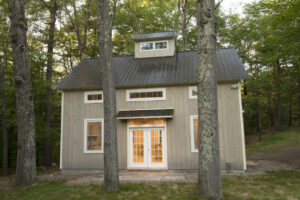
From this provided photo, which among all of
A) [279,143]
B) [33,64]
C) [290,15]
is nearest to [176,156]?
[290,15]

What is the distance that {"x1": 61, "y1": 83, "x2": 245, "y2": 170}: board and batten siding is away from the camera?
952 cm

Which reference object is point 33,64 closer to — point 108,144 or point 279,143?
point 108,144

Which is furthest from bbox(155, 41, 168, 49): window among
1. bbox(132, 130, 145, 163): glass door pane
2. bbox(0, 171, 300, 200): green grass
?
bbox(0, 171, 300, 200): green grass

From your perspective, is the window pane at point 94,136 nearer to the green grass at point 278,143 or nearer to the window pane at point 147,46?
the window pane at point 147,46

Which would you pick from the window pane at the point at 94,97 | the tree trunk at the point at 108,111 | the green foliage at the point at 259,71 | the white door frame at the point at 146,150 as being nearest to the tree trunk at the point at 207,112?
the tree trunk at the point at 108,111

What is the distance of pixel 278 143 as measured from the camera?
17.5 m

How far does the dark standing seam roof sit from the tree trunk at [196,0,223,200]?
4053 millimetres

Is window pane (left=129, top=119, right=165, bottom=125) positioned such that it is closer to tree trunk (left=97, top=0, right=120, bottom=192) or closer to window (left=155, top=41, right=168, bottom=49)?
tree trunk (left=97, top=0, right=120, bottom=192)

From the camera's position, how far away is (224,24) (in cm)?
2141

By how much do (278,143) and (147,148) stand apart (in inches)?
499

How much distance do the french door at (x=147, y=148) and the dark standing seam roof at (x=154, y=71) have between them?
2.21m

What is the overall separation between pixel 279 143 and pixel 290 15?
39.6ft

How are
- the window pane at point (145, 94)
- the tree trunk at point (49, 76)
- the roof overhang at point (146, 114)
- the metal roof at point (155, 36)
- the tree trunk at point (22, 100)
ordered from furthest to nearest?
the tree trunk at point (49, 76)
the metal roof at point (155, 36)
the window pane at point (145, 94)
the roof overhang at point (146, 114)
the tree trunk at point (22, 100)

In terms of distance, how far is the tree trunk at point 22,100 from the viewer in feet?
26.0
